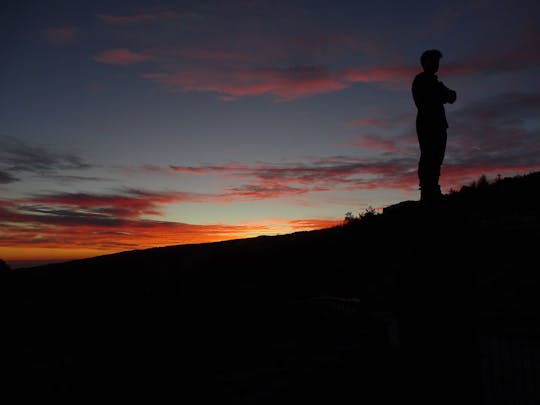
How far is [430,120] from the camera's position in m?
4.90

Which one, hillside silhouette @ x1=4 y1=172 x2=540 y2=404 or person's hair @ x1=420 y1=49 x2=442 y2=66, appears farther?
person's hair @ x1=420 y1=49 x2=442 y2=66

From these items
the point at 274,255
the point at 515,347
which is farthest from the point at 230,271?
the point at 515,347

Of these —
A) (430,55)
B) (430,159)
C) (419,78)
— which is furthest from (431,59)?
(430,159)

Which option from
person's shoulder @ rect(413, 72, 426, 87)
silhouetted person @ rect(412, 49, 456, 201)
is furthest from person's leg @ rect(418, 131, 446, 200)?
person's shoulder @ rect(413, 72, 426, 87)

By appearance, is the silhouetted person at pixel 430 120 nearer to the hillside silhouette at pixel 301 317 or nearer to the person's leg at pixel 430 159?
the person's leg at pixel 430 159

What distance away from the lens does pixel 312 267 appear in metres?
13.5

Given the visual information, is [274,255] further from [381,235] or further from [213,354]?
[213,354]

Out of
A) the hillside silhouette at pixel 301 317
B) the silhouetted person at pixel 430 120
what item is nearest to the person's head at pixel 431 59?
the silhouetted person at pixel 430 120

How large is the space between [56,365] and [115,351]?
98 cm

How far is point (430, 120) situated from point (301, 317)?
7.48m

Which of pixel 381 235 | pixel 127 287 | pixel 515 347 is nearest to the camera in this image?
pixel 515 347

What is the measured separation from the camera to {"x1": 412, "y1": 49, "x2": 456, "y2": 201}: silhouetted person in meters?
4.74

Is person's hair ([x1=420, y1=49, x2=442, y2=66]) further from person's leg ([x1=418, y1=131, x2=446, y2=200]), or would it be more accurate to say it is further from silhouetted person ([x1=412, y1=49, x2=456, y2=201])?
person's leg ([x1=418, y1=131, x2=446, y2=200])

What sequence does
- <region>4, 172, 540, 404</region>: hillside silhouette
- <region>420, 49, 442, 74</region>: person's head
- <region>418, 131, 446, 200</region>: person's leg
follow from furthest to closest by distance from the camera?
<region>418, 131, 446, 200</region>: person's leg, <region>420, 49, 442, 74</region>: person's head, <region>4, 172, 540, 404</region>: hillside silhouette
